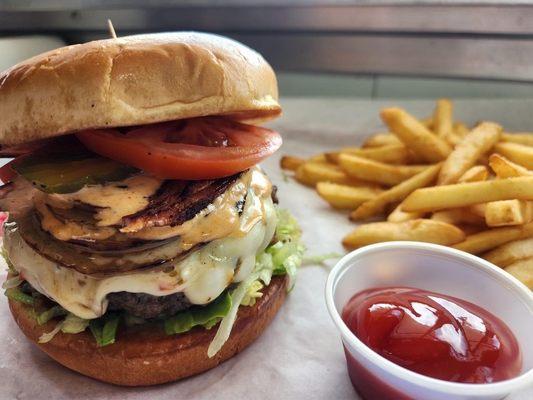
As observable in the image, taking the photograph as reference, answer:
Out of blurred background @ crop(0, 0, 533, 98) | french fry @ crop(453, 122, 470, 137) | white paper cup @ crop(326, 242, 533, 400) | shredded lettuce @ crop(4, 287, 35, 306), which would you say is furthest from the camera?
blurred background @ crop(0, 0, 533, 98)

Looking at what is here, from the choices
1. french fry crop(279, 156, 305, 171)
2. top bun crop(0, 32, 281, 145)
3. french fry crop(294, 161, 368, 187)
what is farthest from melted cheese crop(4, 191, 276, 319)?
french fry crop(279, 156, 305, 171)

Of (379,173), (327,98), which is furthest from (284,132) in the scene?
(379,173)

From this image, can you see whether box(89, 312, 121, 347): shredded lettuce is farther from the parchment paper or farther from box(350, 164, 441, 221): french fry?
box(350, 164, 441, 221): french fry

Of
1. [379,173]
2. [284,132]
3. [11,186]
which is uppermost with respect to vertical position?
[11,186]

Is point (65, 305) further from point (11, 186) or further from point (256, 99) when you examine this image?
point (256, 99)

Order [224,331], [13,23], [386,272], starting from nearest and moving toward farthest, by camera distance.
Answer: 1. [224,331]
2. [386,272]
3. [13,23]

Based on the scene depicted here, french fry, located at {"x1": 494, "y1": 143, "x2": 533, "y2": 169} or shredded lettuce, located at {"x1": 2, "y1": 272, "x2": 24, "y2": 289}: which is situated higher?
french fry, located at {"x1": 494, "y1": 143, "x2": 533, "y2": 169}

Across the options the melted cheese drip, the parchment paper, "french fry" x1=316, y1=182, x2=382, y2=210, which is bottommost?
the parchment paper
